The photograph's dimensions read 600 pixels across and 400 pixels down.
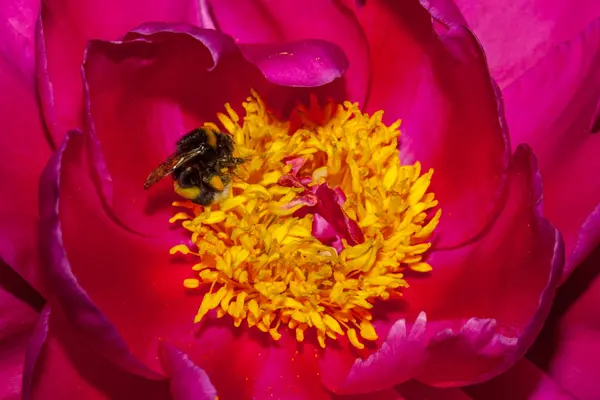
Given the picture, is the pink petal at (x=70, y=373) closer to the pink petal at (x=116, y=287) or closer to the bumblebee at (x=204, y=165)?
the pink petal at (x=116, y=287)

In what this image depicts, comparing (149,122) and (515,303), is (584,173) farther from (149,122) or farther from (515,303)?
(149,122)

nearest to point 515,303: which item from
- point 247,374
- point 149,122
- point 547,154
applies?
point 547,154

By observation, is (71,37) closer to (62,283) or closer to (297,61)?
(297,61)

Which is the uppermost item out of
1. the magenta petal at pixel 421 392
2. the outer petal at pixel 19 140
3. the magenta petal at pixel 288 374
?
the outer petal at pixel 19 140

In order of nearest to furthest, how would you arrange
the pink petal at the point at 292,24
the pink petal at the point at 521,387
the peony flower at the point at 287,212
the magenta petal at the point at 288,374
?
the peony flower at the point at 287,212
the pink petal at the point at 521,387
the magenta petal at the point at 288,374
the pink petal at the point at 292,24

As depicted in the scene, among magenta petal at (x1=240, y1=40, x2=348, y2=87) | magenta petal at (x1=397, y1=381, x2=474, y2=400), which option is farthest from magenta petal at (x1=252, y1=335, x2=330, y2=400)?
magenta petal at (x1=240, y1=40, x2=348, y2=87)

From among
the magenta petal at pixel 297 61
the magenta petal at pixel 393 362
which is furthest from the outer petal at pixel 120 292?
the magenta petal at pixel 297 61

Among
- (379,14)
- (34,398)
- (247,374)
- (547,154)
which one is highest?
(379,14)
